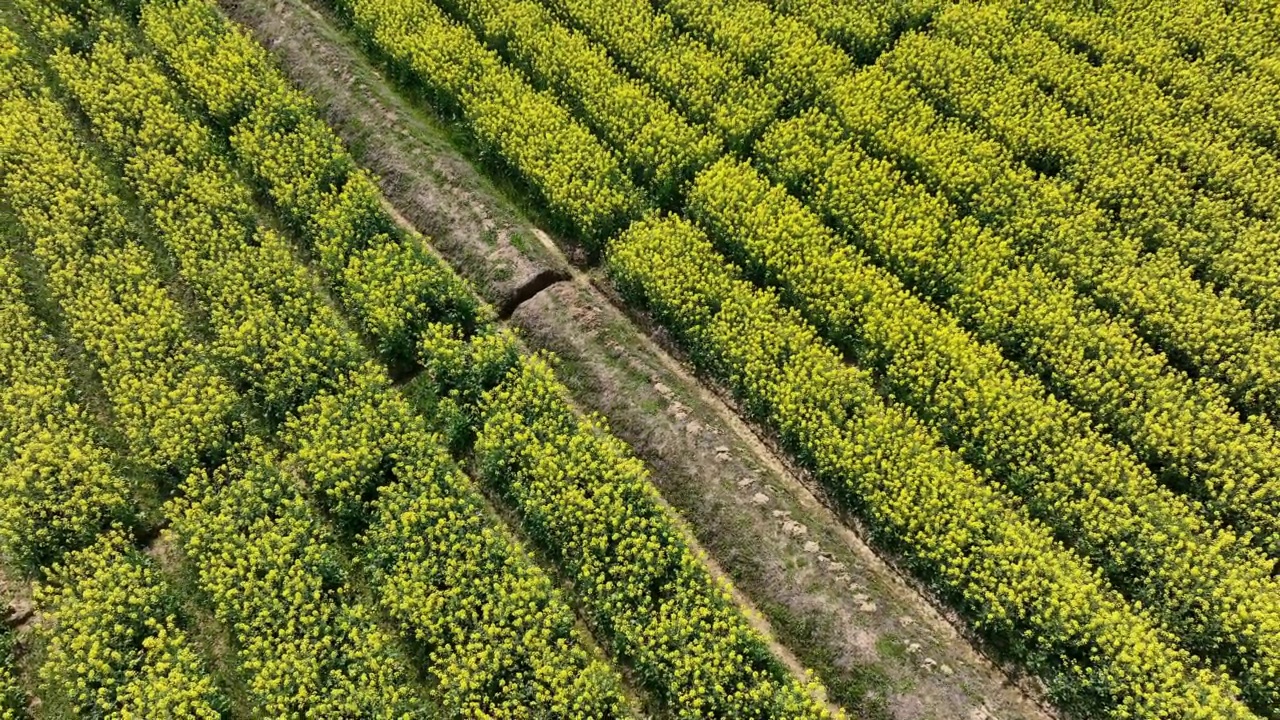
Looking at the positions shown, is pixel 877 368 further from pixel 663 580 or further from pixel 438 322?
pixel 438 322

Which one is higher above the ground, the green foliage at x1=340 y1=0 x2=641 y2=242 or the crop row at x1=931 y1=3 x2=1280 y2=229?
the crop row at x1=931 y1=3 x2=1280 y2=229

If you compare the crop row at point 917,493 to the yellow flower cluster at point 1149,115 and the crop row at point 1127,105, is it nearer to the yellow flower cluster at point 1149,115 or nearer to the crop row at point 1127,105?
the yellow flower cluster at point 1149,115

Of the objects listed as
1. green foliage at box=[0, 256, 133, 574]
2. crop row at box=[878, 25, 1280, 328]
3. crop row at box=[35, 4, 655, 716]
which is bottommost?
green foliage at box=[0, 256, 133, 574]

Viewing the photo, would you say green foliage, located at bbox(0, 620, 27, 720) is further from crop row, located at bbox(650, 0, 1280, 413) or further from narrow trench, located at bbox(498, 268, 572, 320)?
crop row, located at bbox(650, 0, 1280, 413)

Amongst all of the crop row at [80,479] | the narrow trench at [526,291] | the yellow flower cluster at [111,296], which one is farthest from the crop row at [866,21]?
the crop row at [80,479]

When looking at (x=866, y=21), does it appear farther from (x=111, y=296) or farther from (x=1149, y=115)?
(x=111, y=296)

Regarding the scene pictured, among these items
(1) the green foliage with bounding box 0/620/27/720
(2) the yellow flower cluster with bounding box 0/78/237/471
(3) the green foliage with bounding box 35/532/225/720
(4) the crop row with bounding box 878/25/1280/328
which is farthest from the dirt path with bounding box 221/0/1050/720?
(1) the green foliage with bounding box 0/620/27/720
